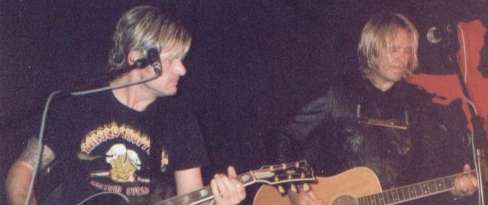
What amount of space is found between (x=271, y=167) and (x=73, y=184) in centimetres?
77

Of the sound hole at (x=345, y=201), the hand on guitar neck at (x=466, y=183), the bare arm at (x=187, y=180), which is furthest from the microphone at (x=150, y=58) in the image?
the hand on guitar neck at (x=466, y=183)

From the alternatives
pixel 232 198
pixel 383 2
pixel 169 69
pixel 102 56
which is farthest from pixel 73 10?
pixel 383 2

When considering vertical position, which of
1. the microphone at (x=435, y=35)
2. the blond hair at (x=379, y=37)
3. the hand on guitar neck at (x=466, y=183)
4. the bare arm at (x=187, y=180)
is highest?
the blond hair at (x=379, y=37)

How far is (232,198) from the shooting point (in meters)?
2.18

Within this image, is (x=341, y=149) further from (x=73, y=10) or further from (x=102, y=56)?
(x=73, y=10)

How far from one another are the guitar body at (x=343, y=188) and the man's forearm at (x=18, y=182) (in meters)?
1.04

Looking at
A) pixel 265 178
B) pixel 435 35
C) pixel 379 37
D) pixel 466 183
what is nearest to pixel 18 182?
pixel 265 178

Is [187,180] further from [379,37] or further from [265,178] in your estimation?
[379,37]

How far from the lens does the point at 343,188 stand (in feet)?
8.96

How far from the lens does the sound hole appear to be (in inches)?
107

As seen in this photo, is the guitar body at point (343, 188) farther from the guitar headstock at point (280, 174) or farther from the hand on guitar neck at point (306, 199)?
the guitar headstock at point (280, 174)

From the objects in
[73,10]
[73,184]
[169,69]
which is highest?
[73,10]

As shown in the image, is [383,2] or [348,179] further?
[383,2]

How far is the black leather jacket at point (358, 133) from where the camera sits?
286 centimetres
